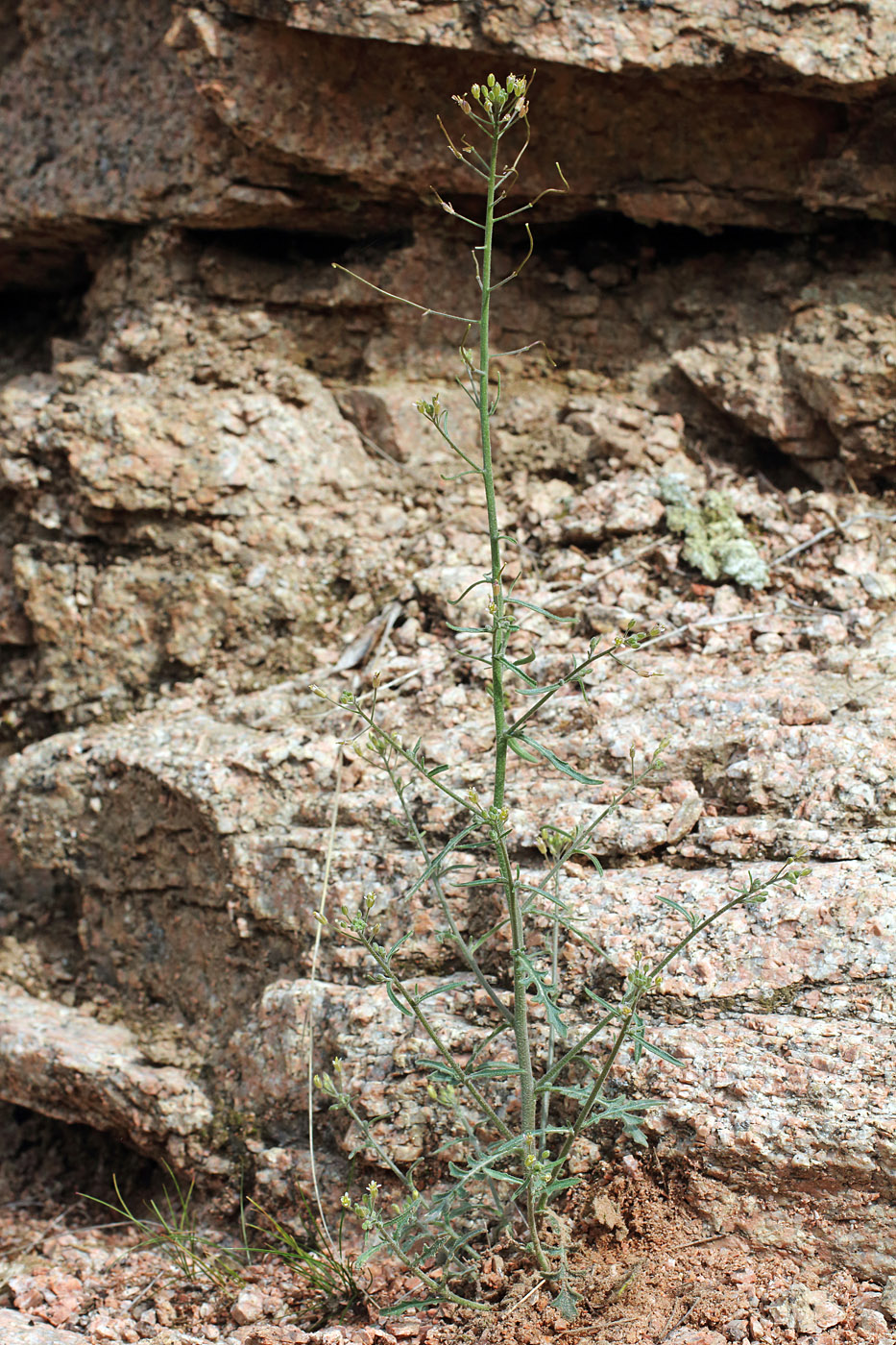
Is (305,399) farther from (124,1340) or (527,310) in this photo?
(124,1340)

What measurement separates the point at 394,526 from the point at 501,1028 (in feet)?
6.18

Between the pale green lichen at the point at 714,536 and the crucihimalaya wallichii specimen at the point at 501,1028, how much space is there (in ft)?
2.63

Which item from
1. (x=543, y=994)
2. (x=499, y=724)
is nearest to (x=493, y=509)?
(x=499, y=724)

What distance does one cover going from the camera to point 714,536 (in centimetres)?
331

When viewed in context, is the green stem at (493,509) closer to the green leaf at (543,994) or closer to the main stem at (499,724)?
the main stem at (499,724)

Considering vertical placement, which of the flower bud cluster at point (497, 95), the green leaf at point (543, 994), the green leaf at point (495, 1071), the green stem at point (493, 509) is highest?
the flower bud cluster at point (497, 95)

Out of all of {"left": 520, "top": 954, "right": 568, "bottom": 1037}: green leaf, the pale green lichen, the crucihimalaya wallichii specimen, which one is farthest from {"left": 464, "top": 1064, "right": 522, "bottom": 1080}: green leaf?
the pale green lichen

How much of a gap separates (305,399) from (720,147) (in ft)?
5.23

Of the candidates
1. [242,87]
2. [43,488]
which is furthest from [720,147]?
[43,488]

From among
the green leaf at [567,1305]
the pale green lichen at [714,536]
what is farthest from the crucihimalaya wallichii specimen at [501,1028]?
the pale green lichen at [714,536]

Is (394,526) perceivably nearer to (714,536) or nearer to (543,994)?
(714,536)

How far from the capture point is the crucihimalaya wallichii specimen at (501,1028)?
1943mm

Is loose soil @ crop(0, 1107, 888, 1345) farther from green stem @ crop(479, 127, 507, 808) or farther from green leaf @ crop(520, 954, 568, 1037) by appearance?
green stem @ crop(479, 127, 507, 808)

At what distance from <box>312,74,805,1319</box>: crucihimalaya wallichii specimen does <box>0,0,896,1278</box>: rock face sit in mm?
87
